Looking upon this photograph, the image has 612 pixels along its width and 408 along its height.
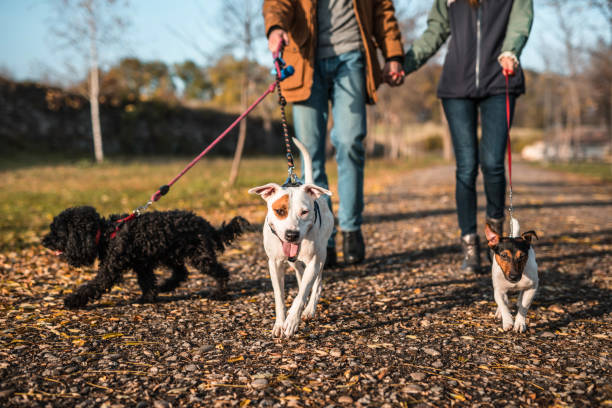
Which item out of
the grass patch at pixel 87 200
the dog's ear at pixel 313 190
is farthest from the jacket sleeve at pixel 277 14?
the grass patch at pixel 87 200

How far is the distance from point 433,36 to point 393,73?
0.58 metres

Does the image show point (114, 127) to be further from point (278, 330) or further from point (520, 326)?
point (520, 326)

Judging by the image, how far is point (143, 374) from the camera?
92.5 inches

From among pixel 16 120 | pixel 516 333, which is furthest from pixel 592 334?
pixel 16 120

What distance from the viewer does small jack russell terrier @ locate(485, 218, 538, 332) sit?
2.77m

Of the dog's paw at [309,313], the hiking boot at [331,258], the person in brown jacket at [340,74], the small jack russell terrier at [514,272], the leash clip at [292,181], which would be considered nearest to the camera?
the small jack russell terrier at [514,272]

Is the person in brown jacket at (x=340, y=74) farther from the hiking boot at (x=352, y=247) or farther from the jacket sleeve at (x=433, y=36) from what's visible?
the jacket sleeve at (x=433, y=36)

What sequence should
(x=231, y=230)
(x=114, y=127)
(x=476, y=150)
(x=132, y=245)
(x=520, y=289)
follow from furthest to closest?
(x=114, y=127)
(x=476, y=150)
(x=231, y=230)
(x=132, y=245)
(x=520, y=289)

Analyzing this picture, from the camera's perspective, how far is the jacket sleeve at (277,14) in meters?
3.70

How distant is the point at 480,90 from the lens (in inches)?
157

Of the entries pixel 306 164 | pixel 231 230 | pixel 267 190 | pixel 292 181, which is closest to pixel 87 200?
pixel 231 230

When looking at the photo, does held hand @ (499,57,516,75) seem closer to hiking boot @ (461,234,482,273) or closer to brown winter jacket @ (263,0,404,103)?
brown winter jacket @ (263,0,404,103)

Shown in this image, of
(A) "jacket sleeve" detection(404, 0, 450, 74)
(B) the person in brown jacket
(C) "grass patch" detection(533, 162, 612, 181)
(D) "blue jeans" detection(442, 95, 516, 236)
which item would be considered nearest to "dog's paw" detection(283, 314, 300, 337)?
(B) the person in brown jacket

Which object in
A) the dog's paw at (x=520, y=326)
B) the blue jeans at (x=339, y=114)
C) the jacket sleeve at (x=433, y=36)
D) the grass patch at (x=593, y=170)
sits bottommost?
the dog's paw at (x=520, y=326)
